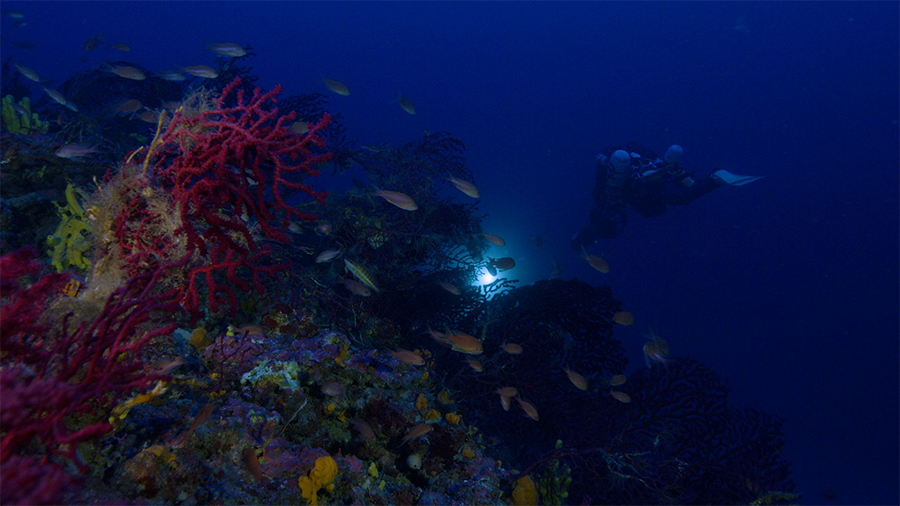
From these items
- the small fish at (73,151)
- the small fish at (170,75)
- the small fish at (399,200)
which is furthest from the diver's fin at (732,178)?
the small fish at (170,75)

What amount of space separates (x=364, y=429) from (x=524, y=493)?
1.83 metres

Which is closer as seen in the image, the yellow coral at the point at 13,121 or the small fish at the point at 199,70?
the yellow coral at the point at 13,121

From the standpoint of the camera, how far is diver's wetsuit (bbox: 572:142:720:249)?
12039mm

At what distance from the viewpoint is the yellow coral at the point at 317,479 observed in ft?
8.25

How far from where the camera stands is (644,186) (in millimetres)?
13250

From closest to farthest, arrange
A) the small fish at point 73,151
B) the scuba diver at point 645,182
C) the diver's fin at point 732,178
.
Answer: the small fish at point 73,151
the diver's fin at point 732,178
the scuba diver at point 645,182

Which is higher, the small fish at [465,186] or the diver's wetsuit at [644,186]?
the small fish at [465,186]

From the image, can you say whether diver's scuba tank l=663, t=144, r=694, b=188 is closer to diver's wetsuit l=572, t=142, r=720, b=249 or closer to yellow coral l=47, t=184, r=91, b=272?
diver's wetsuit l=572, t=142, r=720, b=249

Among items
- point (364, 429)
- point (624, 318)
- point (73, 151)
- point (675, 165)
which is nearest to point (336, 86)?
point (73, 151)

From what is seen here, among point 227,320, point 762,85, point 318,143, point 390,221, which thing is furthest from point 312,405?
point 762,85

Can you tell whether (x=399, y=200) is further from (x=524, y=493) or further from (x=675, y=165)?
(x=675, y=165)

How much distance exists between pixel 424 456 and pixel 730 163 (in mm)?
79449

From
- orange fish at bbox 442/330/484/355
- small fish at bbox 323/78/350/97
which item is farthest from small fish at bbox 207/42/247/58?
orange fish at bbox 442/330/484/355

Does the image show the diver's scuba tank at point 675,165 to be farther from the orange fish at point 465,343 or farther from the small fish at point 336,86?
the orange fish at point 465,343
